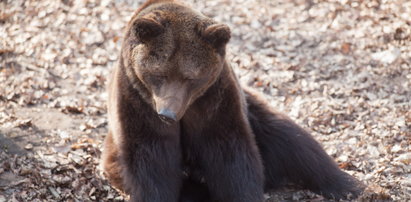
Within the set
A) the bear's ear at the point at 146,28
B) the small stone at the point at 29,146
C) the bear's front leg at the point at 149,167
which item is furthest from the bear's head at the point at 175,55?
the small stone at the point at 29,146

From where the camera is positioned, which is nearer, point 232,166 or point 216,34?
point 216,34

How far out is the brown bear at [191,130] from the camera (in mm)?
5418

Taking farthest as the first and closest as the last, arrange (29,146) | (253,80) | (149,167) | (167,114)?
(253,80) < (29,146) < (149,167) < (167,114)

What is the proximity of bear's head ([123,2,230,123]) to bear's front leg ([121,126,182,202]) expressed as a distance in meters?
0.47

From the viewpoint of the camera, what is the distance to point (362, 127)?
823 cm

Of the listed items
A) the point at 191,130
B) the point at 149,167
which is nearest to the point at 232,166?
the point at 191,130

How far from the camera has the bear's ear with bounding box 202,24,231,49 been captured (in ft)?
17.7

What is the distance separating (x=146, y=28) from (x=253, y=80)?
14.3ft

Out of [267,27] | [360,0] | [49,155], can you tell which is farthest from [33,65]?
[360,0]

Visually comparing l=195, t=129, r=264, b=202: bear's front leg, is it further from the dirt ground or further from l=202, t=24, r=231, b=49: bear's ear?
l=202, t=24, r=231, b=49: bear's ear

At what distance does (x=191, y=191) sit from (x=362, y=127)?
9.31 ft

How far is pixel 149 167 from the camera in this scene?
19.5 feet

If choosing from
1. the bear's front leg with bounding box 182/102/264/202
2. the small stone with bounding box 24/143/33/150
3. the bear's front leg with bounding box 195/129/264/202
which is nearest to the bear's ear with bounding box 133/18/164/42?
the bear's front leg with bounding box 182/102/264/202

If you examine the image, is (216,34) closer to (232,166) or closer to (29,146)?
(232,166)
